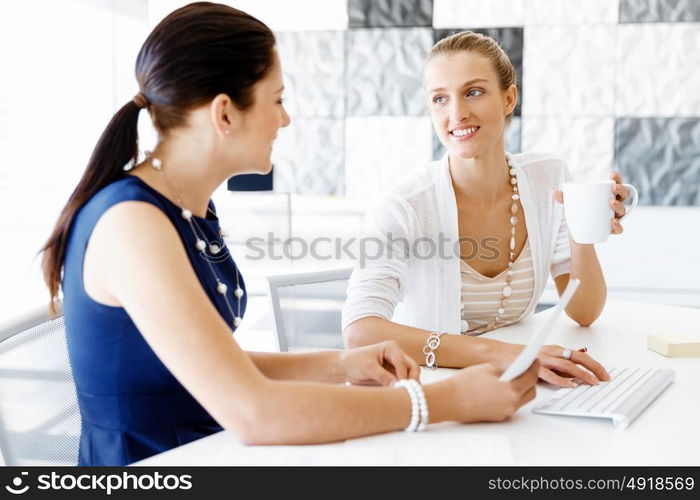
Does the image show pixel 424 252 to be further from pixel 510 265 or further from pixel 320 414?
pixel 320 414

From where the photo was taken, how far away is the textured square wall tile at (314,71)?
4082mm

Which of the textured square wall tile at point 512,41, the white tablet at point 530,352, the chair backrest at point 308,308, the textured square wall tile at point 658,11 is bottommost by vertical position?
the chair backrest at point 308,308

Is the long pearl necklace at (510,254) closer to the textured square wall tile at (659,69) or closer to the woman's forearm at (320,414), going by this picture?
the woman's forearm at (320,414)

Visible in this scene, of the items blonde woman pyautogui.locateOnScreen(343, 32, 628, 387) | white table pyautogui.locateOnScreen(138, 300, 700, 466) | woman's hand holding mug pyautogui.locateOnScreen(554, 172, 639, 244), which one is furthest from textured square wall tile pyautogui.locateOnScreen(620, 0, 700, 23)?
white table pyautogui.locateOnScreen(138, 300, 700, 466)

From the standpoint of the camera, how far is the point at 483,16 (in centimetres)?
394

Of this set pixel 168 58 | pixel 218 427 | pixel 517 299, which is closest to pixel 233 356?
pixel 218 427

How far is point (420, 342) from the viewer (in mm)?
1582

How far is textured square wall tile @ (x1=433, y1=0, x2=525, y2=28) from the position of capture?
389 cm

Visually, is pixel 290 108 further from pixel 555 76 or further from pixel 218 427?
pixel 218 427

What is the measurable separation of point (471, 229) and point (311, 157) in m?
2.34

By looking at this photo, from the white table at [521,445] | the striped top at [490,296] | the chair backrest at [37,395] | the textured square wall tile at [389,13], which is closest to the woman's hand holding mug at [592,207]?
the striped top at [490,296]

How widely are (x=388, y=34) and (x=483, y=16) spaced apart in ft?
1.61

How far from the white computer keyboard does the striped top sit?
0.49 m

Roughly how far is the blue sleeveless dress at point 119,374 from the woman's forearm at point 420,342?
406 millimetres
